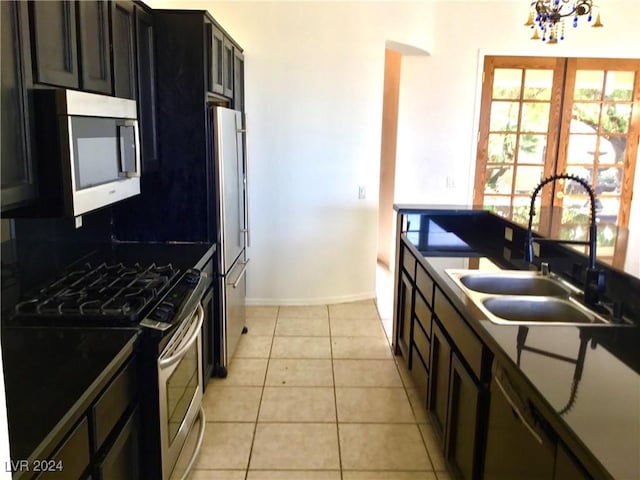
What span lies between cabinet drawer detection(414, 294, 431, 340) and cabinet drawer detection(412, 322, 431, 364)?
0.04m

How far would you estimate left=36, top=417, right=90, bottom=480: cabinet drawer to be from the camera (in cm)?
122

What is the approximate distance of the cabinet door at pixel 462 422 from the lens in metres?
1.91

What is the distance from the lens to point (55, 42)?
169 cm

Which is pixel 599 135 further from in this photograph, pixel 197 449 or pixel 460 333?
pixel 197 449

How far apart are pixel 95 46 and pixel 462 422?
80.3 inches

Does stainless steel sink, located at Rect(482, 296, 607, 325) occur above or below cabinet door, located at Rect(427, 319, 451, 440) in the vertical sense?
above

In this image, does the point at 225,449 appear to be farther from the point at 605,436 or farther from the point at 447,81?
the point at 447,81

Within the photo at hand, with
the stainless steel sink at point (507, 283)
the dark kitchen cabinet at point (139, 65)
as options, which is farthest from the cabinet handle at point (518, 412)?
the dark kitchen cabinet at point (139, 65)

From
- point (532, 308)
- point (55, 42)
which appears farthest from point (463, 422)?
point (55, 42)

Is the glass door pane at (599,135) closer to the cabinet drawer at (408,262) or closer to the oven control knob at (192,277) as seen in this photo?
the cabinet drawer at (408,262)

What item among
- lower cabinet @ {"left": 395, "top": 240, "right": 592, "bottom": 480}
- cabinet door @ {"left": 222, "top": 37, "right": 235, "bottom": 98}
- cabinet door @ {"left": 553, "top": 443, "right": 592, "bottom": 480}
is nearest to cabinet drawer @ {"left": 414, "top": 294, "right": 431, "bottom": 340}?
lower cabinet @ {"left": 395, "top": 240, "right": 592, "bottom": 480}

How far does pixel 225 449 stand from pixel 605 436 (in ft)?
6.38

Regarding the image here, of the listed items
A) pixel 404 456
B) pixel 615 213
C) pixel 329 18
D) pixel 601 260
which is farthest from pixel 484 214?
pixel 615 213

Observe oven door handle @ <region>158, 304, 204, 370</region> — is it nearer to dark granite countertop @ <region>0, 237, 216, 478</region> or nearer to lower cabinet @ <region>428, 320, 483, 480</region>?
dark granite countertop @ <region>0, 237, 216, 478</region>
